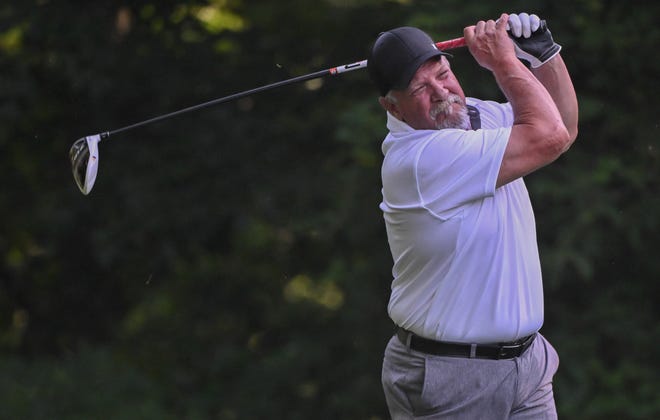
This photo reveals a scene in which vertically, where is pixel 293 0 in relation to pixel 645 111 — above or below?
above

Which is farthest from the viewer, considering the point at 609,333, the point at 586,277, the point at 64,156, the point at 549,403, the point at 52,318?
the point at 52,318

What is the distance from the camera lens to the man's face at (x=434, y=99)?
346 centimetres

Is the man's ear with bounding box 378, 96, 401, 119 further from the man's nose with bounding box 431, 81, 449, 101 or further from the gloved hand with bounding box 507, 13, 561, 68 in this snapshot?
the gloved hand with bounding box 507, 13, 561, 68

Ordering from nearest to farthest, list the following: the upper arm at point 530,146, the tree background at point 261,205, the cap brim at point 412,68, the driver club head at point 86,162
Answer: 1. the upper arm at point 530,146
2. the cap brim at point 412,68
3. the driver club head at point 86,162
4. the tree background at point 261,205

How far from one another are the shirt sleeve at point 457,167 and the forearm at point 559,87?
0.39 meters

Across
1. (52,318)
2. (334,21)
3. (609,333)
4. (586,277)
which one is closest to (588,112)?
(586,277)

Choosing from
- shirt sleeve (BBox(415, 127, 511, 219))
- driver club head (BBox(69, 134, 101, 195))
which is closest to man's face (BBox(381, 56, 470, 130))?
shirt sleeve (BBox(415, 127, 511, 219))

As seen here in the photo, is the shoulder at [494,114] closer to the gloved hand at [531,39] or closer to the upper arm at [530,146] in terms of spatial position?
the gloved hand at [531,39]

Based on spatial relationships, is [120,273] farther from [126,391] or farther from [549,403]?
[549,403]

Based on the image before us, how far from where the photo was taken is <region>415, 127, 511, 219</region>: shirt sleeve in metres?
3.27

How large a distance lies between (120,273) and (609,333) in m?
3.67

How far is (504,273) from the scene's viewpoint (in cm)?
340

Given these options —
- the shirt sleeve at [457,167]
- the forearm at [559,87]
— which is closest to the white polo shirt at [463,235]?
the shirt sleeve at [457,167]

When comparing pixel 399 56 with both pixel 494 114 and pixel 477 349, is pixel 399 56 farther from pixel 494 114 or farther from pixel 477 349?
pixel 477 349
